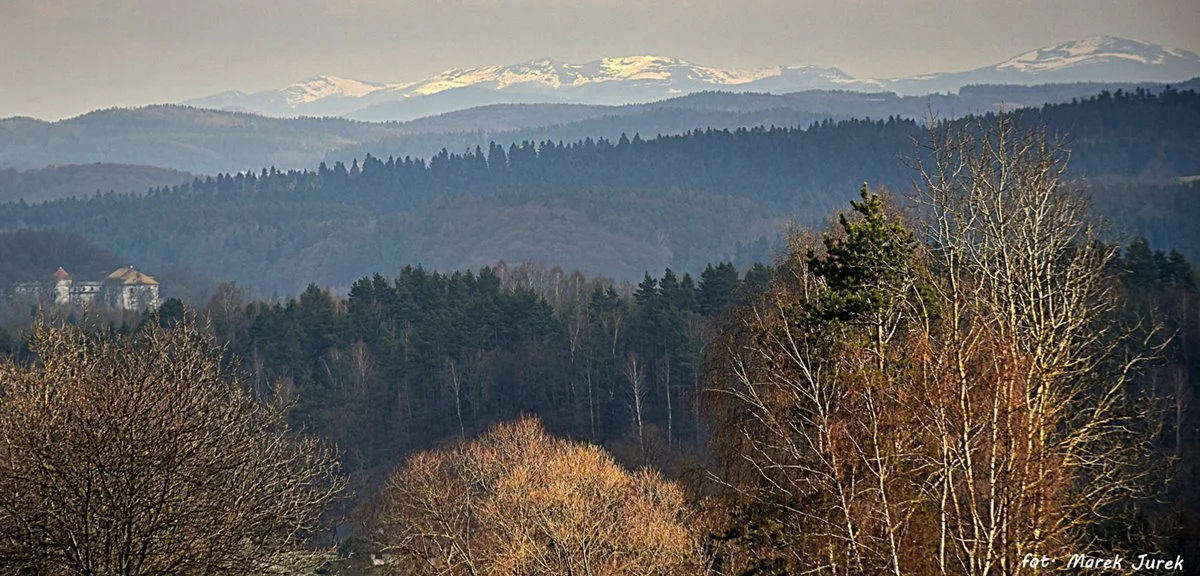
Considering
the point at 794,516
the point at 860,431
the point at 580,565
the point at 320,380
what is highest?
the point at 860,431

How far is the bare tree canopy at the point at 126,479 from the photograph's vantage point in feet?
62.7

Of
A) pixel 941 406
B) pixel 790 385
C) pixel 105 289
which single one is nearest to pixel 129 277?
pixel 105 289

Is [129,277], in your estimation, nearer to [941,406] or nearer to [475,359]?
[475,359]

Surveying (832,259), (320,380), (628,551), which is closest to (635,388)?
(320,380)

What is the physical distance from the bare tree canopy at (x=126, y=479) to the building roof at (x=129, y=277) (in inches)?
6701

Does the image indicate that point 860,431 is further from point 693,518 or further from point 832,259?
point 693,518

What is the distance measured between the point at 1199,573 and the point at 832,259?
13.5 metres

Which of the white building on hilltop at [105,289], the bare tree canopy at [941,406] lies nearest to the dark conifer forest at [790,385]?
the bare tree canopy at [941,406]

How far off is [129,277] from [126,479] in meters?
179

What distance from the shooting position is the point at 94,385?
2048 centimetres

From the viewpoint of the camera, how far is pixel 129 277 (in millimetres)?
192125

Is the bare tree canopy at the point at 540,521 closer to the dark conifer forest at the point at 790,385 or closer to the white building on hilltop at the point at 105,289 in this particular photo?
the dark conifer forest at the point at 790,385

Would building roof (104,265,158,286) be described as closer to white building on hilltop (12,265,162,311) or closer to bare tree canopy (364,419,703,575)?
white building on hilltop (12,265,162,311)

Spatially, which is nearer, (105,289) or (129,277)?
(129,277)
